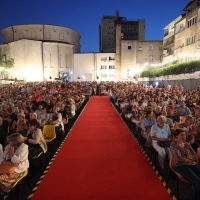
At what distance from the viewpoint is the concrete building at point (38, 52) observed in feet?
173

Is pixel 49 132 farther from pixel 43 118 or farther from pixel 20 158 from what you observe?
pixel 20 158

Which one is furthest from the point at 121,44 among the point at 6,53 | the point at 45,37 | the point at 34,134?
the point at 34,134

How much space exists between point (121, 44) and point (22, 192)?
169ft

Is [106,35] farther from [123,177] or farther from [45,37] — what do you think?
[123,177]

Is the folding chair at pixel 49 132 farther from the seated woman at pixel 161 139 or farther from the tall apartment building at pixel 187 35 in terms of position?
the tall apartment building at pixel 187 35

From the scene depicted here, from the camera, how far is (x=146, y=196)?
4148 millimetres

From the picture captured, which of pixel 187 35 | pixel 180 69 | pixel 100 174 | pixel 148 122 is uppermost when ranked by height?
pixel 187 35

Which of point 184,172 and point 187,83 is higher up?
point 187,83

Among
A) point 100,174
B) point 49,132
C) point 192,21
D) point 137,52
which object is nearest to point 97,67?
point 137,52

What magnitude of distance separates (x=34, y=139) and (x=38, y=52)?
167ft

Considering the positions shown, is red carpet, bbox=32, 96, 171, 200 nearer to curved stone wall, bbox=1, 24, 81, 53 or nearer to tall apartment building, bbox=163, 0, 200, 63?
tall apartment building, bbox=163, 0, 200, 63

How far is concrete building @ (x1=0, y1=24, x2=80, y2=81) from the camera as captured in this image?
2078 inches

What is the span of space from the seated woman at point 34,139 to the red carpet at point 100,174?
0.60 metres

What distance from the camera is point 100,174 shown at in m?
5.13
